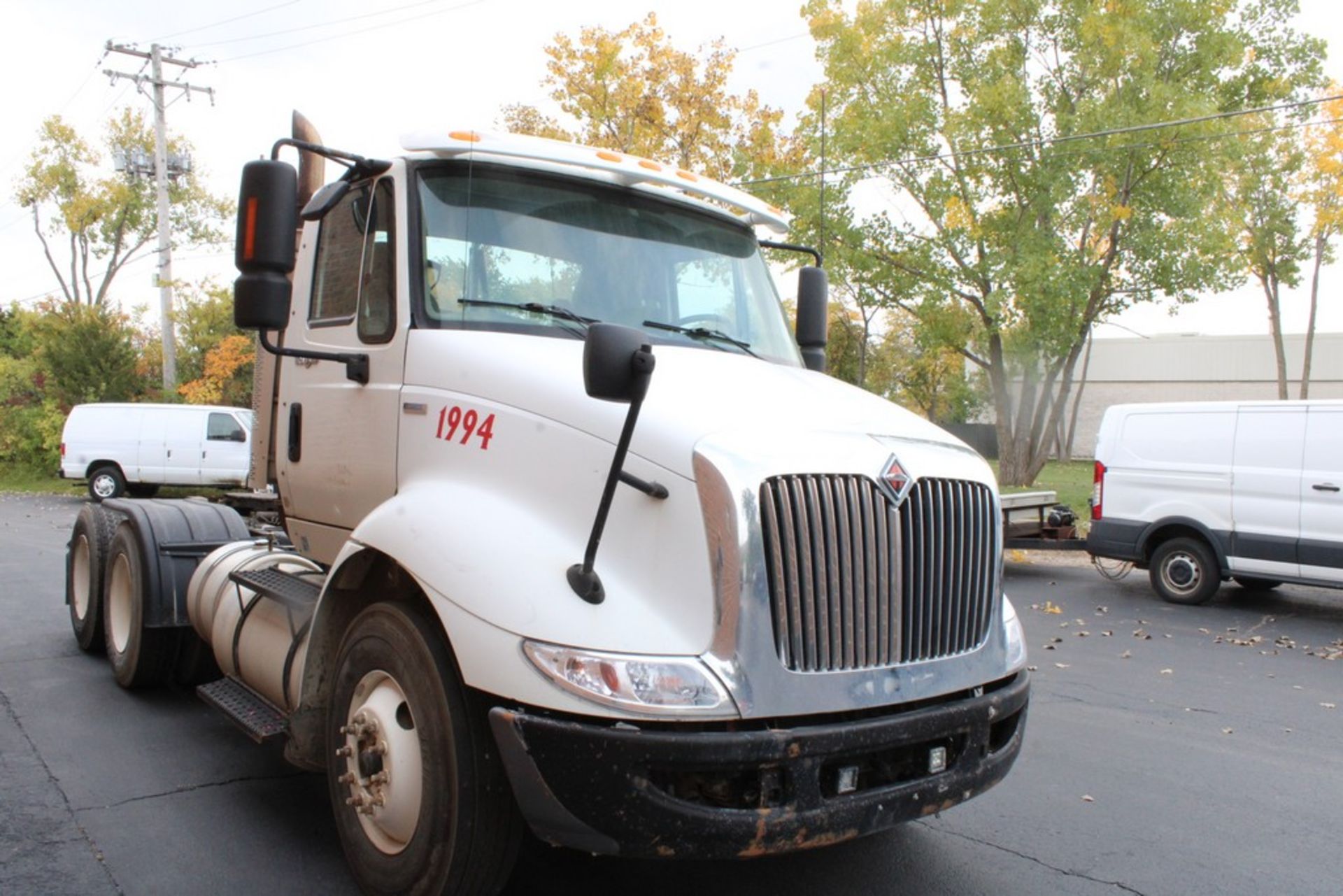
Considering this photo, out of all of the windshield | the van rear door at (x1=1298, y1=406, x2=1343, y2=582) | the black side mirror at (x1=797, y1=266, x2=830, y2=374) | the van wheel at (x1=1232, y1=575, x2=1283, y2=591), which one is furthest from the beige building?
the windshield

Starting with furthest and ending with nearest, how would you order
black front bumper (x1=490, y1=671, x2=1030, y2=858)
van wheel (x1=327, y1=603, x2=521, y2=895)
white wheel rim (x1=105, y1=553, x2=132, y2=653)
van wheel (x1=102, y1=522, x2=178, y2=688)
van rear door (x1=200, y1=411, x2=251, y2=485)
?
van rear door (x1=200, y1=411, x2=251, y2=485) → white wheel rim (x1=105, y1=553, x2=132, y2=653) → van wheel (x1=102, y1=522, x2=178, y2=688) → van wheel (x1=327, y1=603, x2=521, y2=895) → black front bumper (x1=490, y1=671, x2=1030, y2=858)

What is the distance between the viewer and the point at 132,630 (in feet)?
20.1

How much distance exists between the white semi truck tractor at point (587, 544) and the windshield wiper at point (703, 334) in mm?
17

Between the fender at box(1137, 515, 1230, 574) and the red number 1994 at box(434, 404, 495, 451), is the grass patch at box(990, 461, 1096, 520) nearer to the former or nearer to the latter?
the fender at box(1137, 515, 1230, 574)

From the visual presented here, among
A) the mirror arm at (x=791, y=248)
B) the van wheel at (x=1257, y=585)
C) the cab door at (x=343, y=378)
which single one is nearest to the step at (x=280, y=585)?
the cab door at (x=343, y=378)

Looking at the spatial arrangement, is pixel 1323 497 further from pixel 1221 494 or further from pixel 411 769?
pixel 411 769

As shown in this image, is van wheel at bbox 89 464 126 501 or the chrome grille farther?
van wheel at bbox 89 464 126 501

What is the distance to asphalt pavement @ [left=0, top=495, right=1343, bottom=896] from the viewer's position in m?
3.93

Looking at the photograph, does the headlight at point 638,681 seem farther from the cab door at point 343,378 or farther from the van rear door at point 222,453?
the van rear door at point 222,453

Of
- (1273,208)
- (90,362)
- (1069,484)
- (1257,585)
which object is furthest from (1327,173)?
(90,362)

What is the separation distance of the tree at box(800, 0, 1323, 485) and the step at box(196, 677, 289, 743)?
15.9 meters

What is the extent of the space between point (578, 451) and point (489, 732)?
2.83 ft

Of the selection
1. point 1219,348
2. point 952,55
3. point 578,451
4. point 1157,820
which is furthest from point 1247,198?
point 578,451

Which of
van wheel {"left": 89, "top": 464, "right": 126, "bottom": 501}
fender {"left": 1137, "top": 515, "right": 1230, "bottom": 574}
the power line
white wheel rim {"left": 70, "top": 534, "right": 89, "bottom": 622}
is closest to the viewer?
white wheel rim {"left": 70, "top": 534, "right": 89, "bottom": 622}
